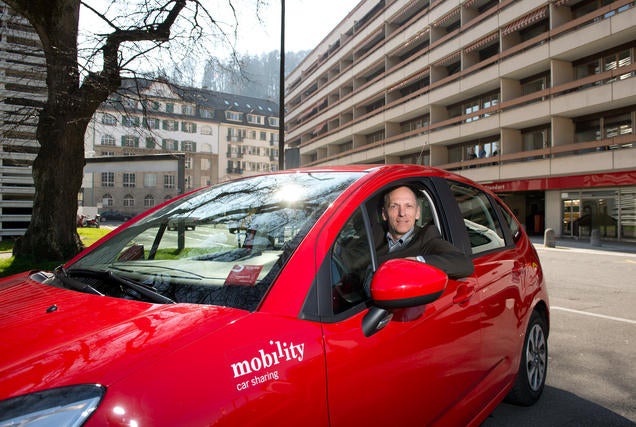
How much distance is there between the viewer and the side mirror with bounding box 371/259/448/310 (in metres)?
1.57

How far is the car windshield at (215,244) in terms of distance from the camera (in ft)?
5.52

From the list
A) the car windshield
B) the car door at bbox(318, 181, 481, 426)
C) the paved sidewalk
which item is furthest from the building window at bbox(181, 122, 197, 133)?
the car door at bbox(318, 181, 481, 426)

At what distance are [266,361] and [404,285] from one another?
21.8 inches

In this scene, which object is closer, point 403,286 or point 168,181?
point 403,286

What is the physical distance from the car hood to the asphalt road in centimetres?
236

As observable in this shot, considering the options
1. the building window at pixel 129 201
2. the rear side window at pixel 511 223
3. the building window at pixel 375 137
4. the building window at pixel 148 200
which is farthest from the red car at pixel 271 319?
the building window at pixel 129 201

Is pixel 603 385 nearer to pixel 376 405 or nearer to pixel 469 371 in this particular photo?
pixel 469 371

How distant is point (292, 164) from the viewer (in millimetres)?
12094

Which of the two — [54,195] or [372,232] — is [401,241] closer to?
[372,232]

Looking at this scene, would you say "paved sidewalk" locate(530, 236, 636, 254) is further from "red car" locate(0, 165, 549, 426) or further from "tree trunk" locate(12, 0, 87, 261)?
"red car" locate(0, 165, 549, 426)

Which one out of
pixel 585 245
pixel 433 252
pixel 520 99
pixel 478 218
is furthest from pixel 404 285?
pixel 520 99

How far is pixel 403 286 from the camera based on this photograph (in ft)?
5.15

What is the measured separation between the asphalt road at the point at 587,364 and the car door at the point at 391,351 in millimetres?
1070

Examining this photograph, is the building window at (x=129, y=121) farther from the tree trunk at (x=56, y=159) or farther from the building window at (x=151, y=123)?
the tree trunk at (x=56, y=159)
